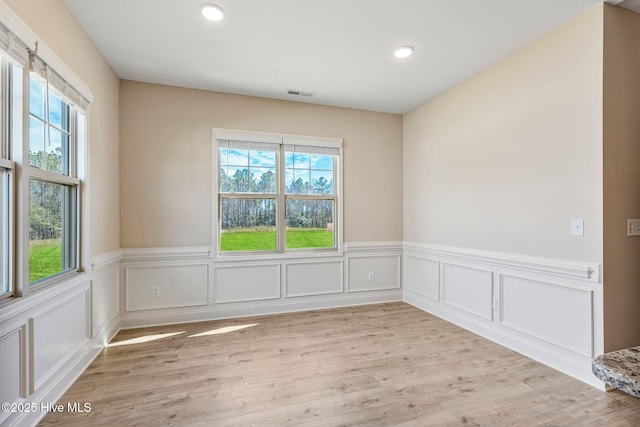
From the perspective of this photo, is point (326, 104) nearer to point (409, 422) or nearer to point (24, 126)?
point (24, 126)

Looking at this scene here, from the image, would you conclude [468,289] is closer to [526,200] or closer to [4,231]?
[526,200]

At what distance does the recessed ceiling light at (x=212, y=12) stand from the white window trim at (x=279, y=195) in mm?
1554

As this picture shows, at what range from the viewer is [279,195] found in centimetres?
414

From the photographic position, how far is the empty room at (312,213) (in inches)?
79.1

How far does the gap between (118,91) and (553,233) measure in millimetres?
4597

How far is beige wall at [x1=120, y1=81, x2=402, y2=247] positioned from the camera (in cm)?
353

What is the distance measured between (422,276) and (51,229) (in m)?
3.98

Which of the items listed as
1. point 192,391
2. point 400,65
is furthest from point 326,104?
point 192,391

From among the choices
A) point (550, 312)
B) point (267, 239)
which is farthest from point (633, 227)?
point (267, 239)

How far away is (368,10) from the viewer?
2.33 m

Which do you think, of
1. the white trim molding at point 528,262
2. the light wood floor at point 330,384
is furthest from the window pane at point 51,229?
the white trim molding at point 528,262

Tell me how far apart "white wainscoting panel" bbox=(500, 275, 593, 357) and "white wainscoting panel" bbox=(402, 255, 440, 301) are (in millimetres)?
962

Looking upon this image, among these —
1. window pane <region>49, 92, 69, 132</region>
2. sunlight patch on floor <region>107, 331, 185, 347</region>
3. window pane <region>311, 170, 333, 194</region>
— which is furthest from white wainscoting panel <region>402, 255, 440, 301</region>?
window pane <region>49, 92, 69, 132</region>

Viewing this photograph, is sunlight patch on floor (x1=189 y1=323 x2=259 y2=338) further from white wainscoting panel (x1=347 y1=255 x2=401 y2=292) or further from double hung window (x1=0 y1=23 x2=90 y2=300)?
white wainscoting panel (x1=347 y1=255 x2=401 y2=292)
